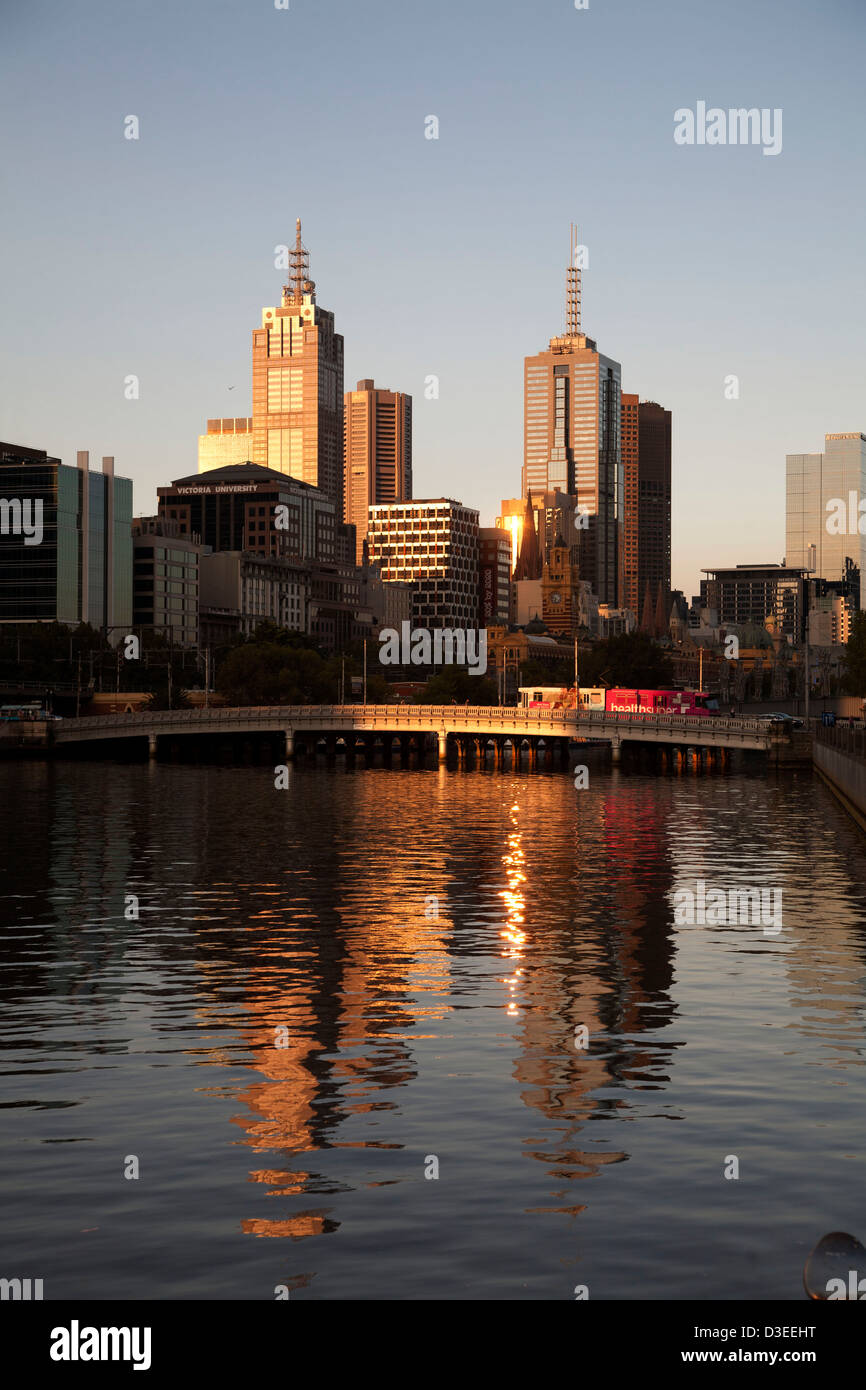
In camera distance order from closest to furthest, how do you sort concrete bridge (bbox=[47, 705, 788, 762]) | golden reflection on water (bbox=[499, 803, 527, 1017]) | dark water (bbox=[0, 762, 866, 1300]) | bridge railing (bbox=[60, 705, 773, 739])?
dark water (bbox=[0, 762, 866, 1300])
golden reflection on water (bbox=[499, 803, 527, 1017])
concrete bridge (bbox=[47, 705, 788, 762])
bridge railing (bbox=[60, 705, 773, 739])

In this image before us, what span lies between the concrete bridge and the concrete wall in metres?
21.4

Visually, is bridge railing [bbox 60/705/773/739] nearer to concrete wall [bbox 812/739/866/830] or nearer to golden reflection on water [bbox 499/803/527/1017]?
concrete wall [bbox 812/739/866/830]

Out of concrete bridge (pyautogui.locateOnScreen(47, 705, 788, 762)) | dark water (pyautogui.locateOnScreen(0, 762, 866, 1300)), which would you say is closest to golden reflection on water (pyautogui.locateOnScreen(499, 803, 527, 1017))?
dark water (pyautogui.locateOnScreen(0, 762, 866, 1300))

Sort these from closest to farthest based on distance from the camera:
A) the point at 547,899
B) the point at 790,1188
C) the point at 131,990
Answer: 1. the point at 790,1188
2. the point at 131,990
3. the point at 547,899

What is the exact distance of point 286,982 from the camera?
1335 inches

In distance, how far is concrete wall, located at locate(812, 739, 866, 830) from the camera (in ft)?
249

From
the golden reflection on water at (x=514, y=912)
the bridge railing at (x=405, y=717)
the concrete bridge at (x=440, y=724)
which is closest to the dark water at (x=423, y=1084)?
the golden reflection on water at (x=514, y=912)

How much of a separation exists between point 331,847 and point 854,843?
2176 centimetres

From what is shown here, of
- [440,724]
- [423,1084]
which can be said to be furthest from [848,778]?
[440,724]

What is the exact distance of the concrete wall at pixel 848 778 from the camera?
75.9 m

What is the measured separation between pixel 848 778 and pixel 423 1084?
220 feet

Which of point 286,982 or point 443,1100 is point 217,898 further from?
point 443,1100

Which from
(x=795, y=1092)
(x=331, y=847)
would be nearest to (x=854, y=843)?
(x=331, y=847)
